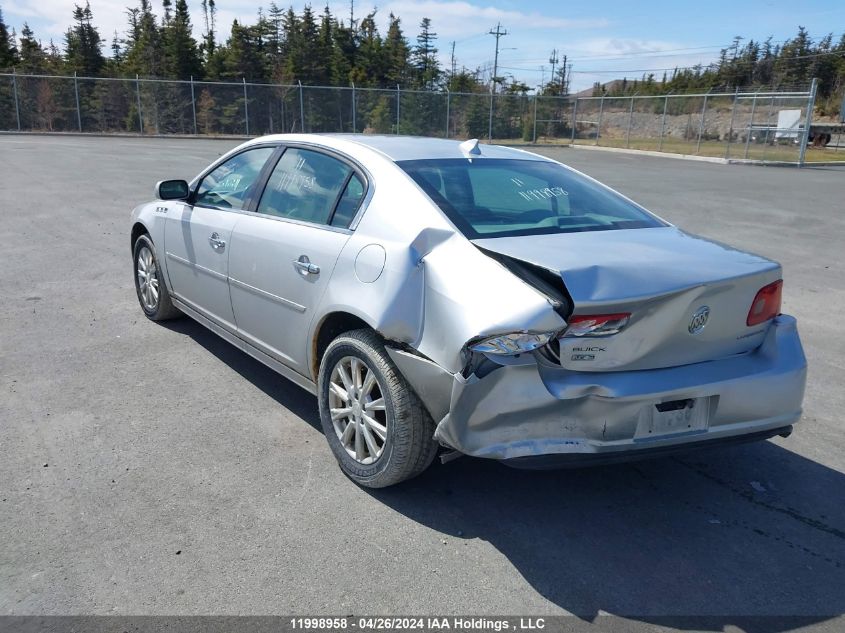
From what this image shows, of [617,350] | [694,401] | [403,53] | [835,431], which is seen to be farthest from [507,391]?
[403,53]

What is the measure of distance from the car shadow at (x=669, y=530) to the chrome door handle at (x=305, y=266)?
1138mm

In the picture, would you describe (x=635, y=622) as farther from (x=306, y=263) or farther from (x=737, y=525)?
(x=306, y=263)

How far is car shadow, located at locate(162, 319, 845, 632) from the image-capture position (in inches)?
109

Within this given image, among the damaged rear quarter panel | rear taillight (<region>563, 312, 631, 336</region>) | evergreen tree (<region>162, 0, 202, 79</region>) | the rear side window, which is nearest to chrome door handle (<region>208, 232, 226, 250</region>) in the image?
the rear side window

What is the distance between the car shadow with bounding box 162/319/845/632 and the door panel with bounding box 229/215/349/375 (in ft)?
3.33

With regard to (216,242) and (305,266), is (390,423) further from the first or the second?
(216,242)

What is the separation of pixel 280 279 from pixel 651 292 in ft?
6.58

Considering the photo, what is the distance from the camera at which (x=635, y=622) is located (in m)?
2.66

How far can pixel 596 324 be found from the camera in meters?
2.88

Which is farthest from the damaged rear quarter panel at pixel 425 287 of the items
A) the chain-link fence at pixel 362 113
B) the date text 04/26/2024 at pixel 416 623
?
the chain-link fence at pixel 362 113

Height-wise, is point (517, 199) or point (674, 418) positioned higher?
point (517, 199)

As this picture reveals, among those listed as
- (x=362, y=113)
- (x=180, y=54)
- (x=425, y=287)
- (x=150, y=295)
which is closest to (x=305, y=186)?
(x=425, y=287)

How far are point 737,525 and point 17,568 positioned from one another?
3052mm

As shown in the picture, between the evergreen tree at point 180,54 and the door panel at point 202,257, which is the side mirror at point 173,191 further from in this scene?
the evergreen tree at point 180,54
